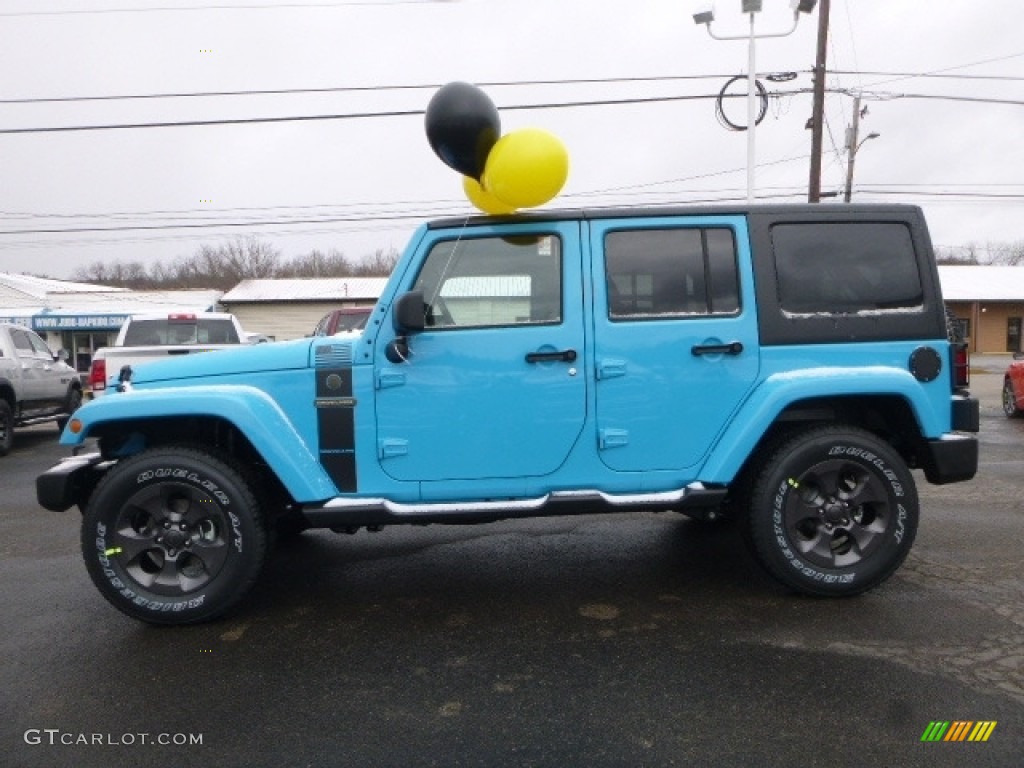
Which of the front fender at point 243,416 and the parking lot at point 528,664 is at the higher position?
the front fender at point 243,416

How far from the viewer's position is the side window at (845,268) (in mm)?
3570

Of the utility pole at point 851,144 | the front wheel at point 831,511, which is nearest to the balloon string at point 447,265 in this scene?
the front wheel at point 831,511

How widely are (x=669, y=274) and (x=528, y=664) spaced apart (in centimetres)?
200

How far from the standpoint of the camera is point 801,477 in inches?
137

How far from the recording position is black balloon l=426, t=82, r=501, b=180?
3.45 m

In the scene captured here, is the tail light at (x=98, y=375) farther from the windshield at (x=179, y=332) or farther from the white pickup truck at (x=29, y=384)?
the white pickup truck at (x=29, y=384)

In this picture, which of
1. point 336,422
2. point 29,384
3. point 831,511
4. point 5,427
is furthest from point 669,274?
point 29,384

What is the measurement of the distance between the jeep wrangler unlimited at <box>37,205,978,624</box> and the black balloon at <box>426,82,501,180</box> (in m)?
0.40

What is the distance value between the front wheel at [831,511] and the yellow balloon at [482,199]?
1907mm

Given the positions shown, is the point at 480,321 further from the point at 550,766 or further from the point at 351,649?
the point at 550,766

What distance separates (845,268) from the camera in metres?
3.62

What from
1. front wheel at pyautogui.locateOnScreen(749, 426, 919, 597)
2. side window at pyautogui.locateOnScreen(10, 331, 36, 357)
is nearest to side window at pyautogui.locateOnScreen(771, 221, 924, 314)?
front wheel at pyautogui.locateOnScreen(749, 426, 919, 597)

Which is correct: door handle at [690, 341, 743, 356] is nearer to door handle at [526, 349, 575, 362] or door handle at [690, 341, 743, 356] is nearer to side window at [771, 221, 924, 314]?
side window at [771, 221, 924, 314]

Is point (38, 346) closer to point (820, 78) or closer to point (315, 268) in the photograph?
point (820, 78)
